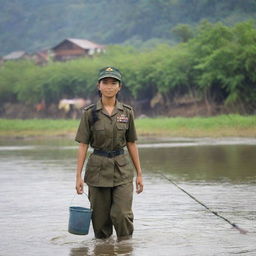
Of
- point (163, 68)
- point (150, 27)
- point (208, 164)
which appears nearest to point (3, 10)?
point (150, 27)

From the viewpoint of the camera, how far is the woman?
8.34m

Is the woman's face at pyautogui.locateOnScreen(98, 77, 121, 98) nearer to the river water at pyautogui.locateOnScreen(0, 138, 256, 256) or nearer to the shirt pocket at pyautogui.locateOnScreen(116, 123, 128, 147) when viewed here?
the shirt pocket at pyautogui.locateOnScreen(116, 123, 128, 147)

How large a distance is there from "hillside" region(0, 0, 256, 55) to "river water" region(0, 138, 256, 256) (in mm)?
108742

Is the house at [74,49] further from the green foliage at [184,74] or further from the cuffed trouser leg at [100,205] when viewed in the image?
the cuffed trouser leg at [100,205]

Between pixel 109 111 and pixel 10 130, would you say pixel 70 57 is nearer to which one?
pixel 10 130

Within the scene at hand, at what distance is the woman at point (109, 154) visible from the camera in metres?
8.34

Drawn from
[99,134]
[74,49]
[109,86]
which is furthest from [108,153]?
[74,49]

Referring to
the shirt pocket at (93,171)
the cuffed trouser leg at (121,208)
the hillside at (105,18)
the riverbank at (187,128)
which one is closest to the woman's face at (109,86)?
the shirt pocket at (93,171)

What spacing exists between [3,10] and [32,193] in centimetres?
17957

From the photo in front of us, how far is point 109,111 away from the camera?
8.39 metres

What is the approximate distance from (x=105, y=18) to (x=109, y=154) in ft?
537

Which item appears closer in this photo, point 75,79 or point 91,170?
point 91,170

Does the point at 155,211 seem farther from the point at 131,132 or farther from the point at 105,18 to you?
the point at 105,18

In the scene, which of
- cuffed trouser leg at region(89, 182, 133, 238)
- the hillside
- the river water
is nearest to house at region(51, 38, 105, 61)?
the hillside
